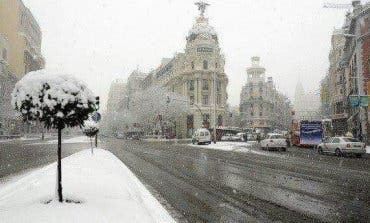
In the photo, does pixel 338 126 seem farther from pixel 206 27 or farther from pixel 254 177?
pixel 254 177

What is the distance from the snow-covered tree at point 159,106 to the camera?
89.6m

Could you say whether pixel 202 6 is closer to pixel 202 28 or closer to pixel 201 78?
pixel 202 28

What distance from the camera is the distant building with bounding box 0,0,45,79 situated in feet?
315

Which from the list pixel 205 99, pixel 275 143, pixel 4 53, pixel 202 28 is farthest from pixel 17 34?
pixel 275 143

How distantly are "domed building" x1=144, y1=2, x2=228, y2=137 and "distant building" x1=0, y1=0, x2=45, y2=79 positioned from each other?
3822 centimetres

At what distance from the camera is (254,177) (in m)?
15.2

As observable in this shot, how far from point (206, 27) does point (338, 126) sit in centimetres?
3846

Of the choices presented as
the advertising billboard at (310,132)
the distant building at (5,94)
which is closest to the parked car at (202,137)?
the advertising billboard at (310,132)

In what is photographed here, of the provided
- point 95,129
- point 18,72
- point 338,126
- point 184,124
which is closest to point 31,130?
point 18,72

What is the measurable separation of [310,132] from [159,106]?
50.4 meters

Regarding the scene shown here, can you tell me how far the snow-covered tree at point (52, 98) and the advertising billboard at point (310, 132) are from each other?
123 feet

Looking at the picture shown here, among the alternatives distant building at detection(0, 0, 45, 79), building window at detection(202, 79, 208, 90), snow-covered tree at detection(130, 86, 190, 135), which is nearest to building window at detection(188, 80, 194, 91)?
building window at detection(202, 79, 208, 90)

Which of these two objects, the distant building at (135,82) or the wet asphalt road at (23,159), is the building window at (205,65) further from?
the wet asphalt road at (23,159)

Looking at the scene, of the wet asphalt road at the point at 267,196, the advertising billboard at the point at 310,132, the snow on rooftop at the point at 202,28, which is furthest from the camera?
the snow on rooftop at the point at 202,28
